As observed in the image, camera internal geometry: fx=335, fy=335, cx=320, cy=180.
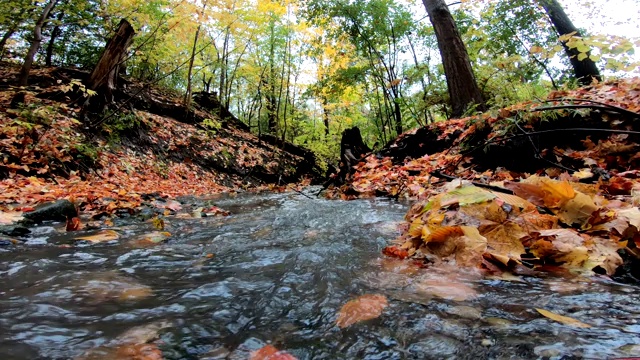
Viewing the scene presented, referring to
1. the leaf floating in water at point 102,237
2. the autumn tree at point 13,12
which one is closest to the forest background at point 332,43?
the autumn tree at point 13,12

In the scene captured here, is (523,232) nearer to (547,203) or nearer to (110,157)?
(547,203)

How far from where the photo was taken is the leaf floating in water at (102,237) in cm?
253

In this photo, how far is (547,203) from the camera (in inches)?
76.0

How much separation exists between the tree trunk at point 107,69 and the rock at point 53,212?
5.93 metres

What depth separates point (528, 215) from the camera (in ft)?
5.90

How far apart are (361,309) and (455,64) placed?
609cm

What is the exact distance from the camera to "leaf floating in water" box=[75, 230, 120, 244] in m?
2.53

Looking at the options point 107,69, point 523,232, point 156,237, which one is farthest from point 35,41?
point 523,232

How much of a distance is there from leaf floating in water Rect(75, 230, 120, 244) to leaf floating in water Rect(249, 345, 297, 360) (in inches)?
80.9

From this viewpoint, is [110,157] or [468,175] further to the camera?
[110,157]

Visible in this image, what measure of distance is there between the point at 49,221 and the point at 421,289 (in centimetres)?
341

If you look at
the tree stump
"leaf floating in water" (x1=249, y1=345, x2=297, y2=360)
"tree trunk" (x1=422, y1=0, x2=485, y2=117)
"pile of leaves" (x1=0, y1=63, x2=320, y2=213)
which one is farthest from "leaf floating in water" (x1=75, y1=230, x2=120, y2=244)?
"tree trunk" (x1=422, y1=0, x2=485, y2=117)

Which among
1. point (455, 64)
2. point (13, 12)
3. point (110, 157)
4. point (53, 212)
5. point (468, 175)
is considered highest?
point (13, 12)

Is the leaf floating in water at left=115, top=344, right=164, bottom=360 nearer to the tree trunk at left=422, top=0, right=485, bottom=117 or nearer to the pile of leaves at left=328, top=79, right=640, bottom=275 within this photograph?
the pile of leaves at left=328, top=79, right=640, bottom=275
